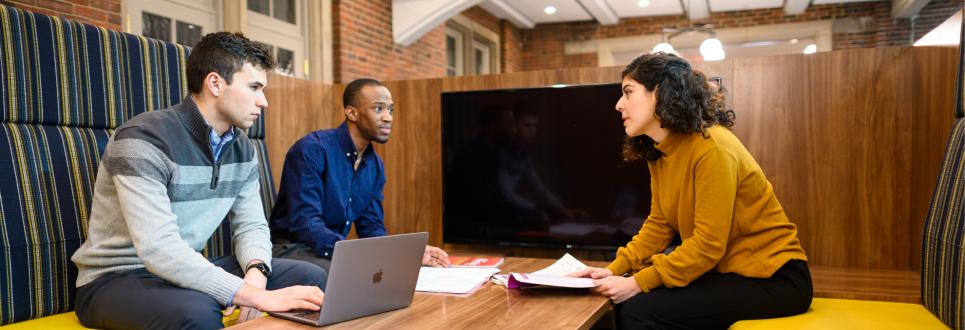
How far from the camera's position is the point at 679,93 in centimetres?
192

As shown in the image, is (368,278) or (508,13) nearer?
(368,278)

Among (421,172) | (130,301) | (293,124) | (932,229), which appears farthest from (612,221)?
→ (130,301)

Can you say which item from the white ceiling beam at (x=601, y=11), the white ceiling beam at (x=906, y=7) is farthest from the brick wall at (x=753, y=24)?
the white ceiling beam at (x=601, y=11)

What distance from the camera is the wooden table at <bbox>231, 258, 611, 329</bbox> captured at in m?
1.44

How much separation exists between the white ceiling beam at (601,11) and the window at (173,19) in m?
Result: 4.97

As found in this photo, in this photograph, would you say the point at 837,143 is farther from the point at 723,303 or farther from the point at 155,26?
the point at 155,26

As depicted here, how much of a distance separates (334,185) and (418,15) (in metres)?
4.32

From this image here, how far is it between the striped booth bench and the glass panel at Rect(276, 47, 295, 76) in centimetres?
471

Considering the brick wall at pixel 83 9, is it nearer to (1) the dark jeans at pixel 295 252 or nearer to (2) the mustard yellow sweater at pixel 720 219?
(1) the dark jeans at pixel 295 252

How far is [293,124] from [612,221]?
59.5 inches

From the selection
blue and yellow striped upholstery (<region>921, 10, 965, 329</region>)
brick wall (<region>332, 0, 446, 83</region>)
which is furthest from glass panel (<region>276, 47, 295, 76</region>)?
blue and yellow striped upholstery (<region>921, 10, 965, 329</region>)

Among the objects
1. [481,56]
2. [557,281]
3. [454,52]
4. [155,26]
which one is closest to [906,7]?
[481,56]

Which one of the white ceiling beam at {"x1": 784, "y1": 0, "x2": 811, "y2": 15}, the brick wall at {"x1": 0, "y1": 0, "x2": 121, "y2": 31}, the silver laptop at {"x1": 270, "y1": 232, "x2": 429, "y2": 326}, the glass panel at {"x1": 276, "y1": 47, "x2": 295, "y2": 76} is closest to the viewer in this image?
the silver laptop at {"x1": 270, "y1": 232, "x2": 429, "y2": 326}

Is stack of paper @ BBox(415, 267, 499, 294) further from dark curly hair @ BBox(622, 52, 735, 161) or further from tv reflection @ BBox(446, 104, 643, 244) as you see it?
tv reflection @ BBox(446, 104, 643, 244)
